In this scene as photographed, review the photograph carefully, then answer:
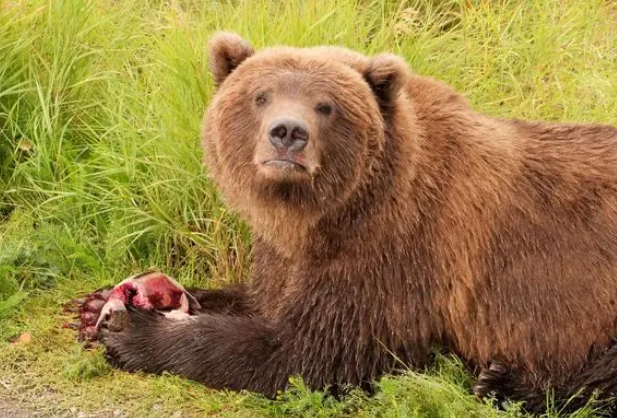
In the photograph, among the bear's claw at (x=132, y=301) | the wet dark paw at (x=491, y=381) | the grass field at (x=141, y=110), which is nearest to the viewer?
the wet dark paw at (x=491, y=381)

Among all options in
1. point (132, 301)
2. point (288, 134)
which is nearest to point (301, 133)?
point (288, 134)

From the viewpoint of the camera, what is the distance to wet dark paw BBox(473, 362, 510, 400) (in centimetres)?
509

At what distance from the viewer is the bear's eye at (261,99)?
4.95m

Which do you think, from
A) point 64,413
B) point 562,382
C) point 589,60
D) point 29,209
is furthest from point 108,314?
point 589,60

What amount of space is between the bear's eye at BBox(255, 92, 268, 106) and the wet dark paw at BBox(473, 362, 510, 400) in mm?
1673

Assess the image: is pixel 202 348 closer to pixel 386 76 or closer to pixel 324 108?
pixel 324 108

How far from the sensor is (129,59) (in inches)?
292

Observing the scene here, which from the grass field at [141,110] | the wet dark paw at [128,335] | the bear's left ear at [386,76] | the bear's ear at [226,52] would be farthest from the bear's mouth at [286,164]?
the grass field at [141,110]

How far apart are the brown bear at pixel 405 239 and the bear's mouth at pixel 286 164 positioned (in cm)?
18

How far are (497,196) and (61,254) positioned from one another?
9.25ft

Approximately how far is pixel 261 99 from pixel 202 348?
129 centimetres

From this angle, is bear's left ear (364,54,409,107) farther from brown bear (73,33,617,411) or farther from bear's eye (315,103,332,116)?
bear's eye (315,103,332,116)

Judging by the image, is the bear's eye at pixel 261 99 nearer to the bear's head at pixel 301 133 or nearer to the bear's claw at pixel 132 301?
the bear's head at pixel 301 133

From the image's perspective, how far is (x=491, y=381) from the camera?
5.12 m
